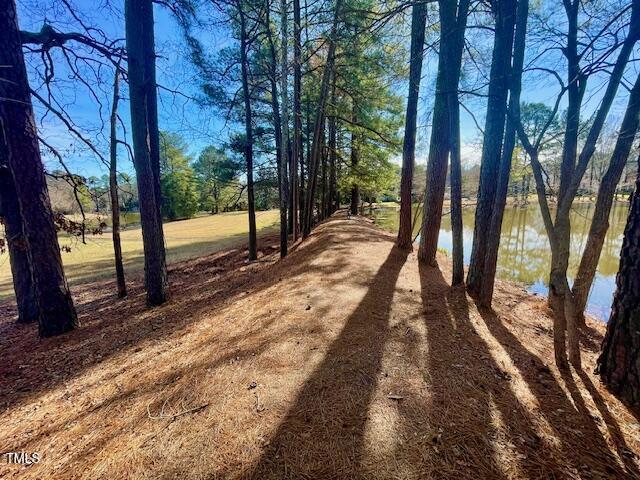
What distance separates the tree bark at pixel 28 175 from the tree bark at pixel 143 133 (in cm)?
127

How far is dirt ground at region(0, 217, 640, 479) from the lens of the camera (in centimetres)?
160

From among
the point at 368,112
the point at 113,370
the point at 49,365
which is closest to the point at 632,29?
the point at 113,370

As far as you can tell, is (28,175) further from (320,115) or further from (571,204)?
(320,115)

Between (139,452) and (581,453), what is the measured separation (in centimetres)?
268

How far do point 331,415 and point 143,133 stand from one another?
545 cm

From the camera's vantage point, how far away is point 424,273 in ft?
18.2

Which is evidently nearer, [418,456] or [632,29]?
[418,456]

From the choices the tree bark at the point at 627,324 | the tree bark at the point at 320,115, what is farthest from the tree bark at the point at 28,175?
the tree bark at the point at 627,324

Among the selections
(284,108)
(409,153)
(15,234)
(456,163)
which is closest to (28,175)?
(15,234)

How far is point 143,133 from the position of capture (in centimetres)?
499

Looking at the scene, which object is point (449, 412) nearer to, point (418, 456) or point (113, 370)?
point (418, 456)

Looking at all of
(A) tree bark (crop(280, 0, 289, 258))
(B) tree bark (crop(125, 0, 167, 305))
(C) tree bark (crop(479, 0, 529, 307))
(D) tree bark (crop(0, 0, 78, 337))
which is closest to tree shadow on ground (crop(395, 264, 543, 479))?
(C) tree bark (crop(479, 0, 529, 307))

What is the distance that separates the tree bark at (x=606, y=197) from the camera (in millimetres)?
3467

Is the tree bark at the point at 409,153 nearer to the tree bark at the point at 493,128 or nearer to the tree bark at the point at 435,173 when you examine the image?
the tree bark at the point at 435,173
